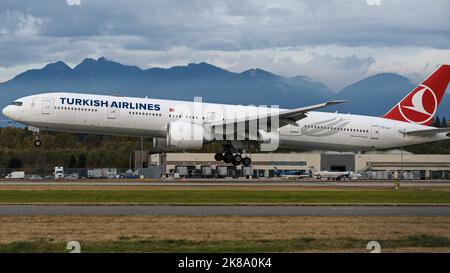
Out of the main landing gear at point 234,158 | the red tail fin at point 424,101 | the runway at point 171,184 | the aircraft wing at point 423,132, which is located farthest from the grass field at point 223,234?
the red tail fin at point 424,101

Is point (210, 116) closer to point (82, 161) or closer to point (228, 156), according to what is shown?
point (228, 156)

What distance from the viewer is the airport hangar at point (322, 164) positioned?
88062 millimetres

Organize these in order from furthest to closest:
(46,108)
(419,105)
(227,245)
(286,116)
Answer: (419,105)
(286,116)
(46,108)
(227,245)

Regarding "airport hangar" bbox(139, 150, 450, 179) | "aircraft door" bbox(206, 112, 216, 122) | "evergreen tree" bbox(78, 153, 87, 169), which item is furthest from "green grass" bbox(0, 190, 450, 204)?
"evergreen tree" bbox(78, 153, 87, 169)

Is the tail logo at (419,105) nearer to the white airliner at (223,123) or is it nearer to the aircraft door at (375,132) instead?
the white airliner at (223,123)

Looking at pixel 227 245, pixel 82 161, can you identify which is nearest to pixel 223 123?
pixel 227 245

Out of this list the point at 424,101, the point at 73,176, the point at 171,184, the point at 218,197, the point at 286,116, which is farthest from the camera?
the point at 73,176

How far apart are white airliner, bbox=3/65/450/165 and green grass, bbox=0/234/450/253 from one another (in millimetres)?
26895

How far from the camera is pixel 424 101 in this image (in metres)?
58.3

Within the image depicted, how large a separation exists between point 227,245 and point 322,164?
2974 inches

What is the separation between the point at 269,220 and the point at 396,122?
34.1 meters

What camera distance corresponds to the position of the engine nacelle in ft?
158

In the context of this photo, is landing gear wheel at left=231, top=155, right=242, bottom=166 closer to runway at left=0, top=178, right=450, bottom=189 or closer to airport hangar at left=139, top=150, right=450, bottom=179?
runway at left=0, top=178, right=450, bottom=189
